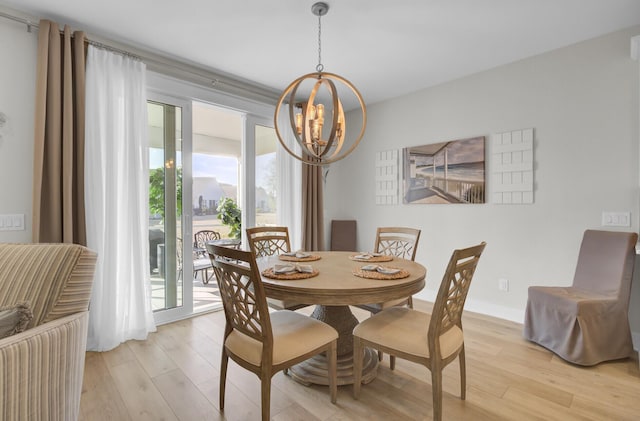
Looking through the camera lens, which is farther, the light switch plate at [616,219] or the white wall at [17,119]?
the light switch plate at [616,219]

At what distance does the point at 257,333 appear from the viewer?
4.83ft

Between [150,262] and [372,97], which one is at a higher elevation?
[372,97]

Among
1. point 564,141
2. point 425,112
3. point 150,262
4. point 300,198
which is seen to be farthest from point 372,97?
point 150,262

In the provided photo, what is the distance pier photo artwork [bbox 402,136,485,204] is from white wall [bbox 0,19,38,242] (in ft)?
11.8

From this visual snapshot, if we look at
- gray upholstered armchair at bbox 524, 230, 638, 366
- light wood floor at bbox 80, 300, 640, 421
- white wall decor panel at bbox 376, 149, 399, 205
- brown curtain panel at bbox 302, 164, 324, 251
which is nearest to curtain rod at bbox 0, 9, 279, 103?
brown curtain panel at bbox 302, 164, 324, 251

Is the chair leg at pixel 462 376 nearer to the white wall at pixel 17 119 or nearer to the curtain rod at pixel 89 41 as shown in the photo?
the white wall at pixel 17 119

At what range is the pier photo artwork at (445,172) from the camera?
3.27 m

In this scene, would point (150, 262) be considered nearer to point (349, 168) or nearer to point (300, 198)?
point (300, 198)

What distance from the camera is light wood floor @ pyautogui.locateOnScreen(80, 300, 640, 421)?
168cm

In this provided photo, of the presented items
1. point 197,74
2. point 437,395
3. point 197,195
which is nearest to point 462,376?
point 437,395

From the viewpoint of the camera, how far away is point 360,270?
191 centimetres

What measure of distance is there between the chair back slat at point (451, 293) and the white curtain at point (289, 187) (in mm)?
2538

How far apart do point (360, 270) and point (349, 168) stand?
111 inches

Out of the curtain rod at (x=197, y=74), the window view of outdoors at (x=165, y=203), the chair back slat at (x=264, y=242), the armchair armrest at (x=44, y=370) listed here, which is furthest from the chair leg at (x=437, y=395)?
the curtain rod at (x=197, y=74)
